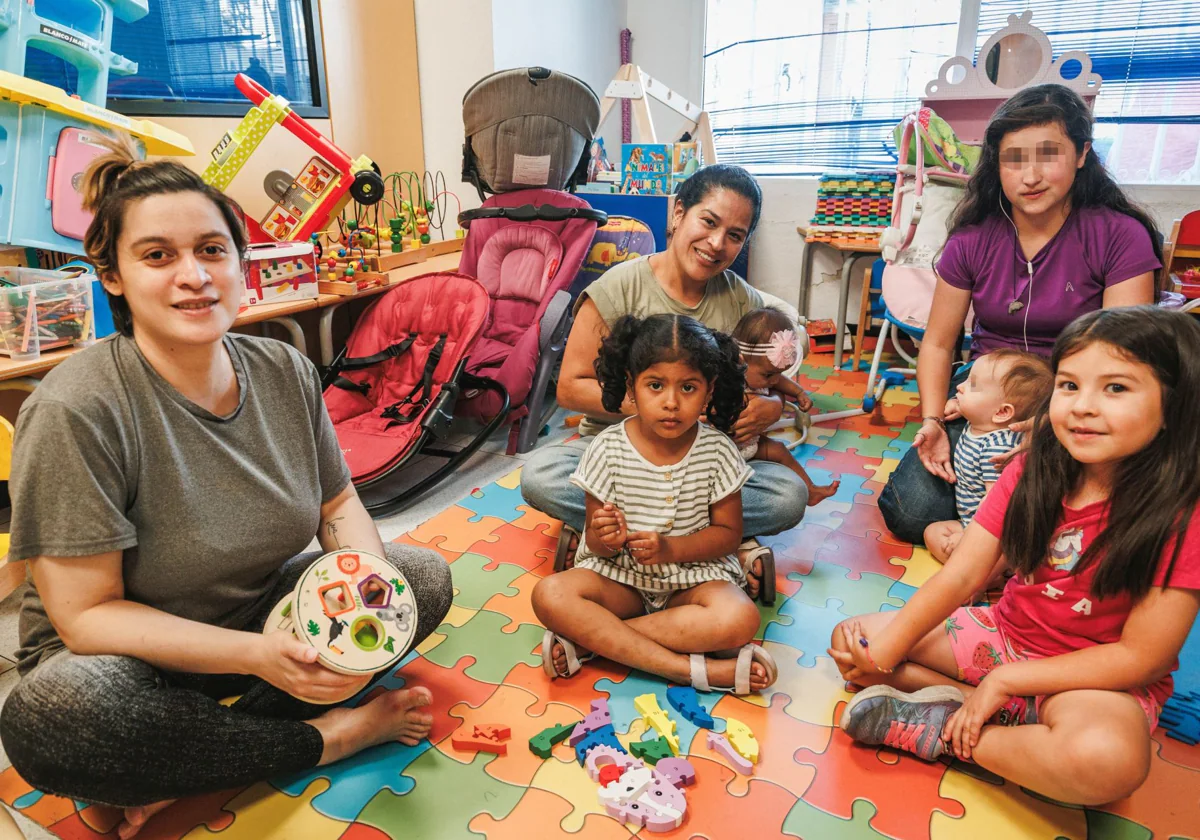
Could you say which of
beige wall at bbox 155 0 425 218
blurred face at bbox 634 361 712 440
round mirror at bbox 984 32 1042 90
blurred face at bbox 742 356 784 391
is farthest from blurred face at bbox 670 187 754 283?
round mirror at bbox 984 32 1042 90

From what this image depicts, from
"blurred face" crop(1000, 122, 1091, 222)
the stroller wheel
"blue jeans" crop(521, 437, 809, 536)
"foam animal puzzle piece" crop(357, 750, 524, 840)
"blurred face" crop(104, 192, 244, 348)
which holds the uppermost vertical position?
"blurred face" crop(1000, 122, 1091, 222)

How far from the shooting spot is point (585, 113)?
3.02 m

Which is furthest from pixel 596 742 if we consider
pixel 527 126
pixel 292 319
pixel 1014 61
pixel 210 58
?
pixel 1014 61

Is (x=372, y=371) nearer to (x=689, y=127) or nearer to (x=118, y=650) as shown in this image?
(x=118, y=650)

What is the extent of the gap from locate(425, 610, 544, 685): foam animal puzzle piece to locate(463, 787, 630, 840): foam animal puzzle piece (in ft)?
1.10

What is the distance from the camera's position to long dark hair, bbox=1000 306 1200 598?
1.14m

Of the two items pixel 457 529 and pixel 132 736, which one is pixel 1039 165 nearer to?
pixel 457 529

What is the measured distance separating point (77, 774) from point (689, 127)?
3.86 meters

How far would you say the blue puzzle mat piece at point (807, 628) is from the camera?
1705 mm

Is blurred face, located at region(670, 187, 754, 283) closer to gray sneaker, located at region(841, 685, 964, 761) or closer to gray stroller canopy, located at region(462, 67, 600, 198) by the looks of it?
gray sneaker, located at region(841, 685, 964, 761)

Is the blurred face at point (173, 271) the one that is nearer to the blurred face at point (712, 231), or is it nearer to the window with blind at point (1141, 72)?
the blurred face at point (712, 231)

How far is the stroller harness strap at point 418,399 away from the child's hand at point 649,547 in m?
1.21

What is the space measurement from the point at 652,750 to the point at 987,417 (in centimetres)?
126

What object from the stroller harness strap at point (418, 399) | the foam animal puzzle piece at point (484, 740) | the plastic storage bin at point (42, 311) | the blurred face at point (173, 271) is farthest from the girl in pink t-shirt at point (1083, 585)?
the plastic storage bin at point (42, 311)
